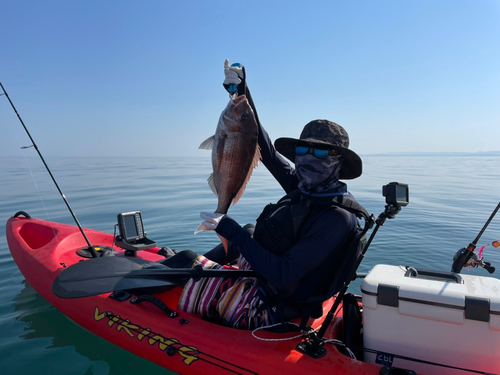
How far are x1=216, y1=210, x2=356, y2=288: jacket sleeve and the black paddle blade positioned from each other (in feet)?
3.15

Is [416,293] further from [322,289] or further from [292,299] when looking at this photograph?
[292,299]

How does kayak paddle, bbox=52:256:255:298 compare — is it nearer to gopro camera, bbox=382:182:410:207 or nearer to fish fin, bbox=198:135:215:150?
fish fin, bbox=198:135:215:150

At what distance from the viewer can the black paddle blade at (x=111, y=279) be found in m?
3.13

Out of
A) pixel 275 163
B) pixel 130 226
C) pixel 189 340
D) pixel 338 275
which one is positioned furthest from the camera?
pixel 130 226

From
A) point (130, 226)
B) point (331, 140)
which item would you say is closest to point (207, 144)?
point (331, 140)

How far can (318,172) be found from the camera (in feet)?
8.40

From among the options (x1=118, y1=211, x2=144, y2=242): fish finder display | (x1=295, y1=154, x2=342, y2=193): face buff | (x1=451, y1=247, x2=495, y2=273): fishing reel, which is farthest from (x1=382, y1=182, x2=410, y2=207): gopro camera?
(x1=118, y1=211, x2=144, y2=242): fish finder display

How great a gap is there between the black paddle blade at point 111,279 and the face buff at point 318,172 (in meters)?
1.43

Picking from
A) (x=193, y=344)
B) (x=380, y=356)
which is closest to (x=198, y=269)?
(x=193, y=344)

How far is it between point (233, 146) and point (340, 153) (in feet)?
2.73

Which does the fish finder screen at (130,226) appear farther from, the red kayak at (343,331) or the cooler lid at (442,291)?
the cooler lid at (442,291)

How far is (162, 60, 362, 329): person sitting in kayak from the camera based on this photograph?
91.9 inches

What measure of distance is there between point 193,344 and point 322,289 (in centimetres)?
121

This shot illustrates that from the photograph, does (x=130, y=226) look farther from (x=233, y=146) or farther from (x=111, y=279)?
(x=233, y=146)
